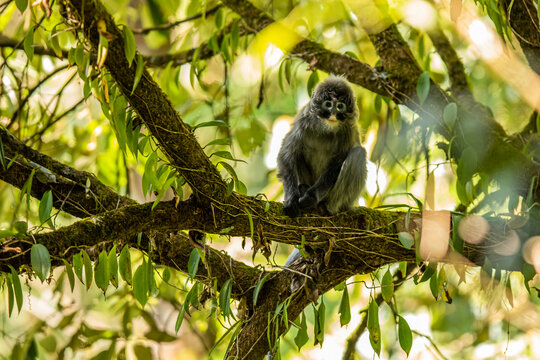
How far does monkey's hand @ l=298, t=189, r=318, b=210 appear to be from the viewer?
475cm

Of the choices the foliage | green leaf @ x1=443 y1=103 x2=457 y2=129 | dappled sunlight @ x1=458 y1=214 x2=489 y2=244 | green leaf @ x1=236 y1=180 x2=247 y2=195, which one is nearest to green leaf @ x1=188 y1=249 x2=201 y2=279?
the foliage

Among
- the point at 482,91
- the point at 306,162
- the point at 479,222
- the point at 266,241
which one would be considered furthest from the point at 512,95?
the point at 266,241

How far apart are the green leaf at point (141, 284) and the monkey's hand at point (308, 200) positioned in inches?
66.1

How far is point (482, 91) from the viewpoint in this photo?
24.7 feet

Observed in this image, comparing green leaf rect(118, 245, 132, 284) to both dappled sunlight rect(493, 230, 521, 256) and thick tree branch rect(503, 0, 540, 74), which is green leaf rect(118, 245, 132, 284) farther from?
thick tree branch rect(503, 0, 540, 74)

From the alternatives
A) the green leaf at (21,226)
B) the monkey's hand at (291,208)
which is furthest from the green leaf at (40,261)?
the monkey's hand at (291,208)

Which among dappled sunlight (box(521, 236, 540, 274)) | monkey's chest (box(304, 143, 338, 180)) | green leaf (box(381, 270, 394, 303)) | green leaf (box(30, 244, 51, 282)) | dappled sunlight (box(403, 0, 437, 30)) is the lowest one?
dappled sunlight (box(521, 236, 540, 274))

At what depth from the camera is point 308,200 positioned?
480cm

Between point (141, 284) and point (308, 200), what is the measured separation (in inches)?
71.6

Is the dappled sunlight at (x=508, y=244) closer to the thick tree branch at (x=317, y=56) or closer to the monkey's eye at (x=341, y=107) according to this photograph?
the thick tree branch at (x=317, y=56)

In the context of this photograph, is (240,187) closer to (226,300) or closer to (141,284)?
(226,300)

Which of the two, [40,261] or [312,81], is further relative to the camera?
[312,81]

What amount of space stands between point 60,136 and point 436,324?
486 cm

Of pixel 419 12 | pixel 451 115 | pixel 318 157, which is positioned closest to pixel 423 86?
pixel 451 115
